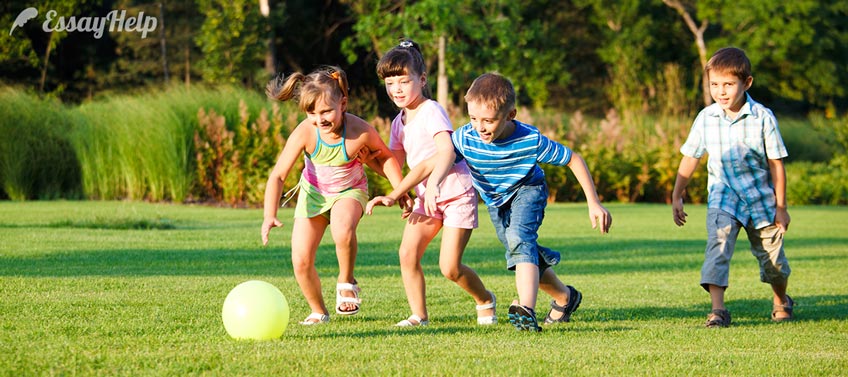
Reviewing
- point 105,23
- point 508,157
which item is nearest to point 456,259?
point 508,157

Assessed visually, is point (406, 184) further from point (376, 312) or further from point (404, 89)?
point (376, 312)

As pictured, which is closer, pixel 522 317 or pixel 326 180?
pixel 522 317

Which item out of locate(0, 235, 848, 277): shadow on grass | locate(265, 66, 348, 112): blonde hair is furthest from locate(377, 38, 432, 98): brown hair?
locate(0, 235, 848, 277): shadow on grass

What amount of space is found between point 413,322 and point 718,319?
193cm

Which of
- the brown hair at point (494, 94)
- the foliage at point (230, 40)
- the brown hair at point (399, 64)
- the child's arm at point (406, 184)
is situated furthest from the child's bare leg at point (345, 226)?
the foliage at point (230, 40)

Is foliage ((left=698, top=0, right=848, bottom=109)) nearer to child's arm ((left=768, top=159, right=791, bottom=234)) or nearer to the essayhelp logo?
the essayhelp logo

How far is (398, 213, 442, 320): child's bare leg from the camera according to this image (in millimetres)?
6281

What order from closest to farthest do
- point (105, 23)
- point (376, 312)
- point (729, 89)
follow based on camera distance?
1. point (729, 89)
2. point (376, 312)
3. point (105, 23)

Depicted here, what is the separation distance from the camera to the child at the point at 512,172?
596cm

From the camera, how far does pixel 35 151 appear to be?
65.1ft

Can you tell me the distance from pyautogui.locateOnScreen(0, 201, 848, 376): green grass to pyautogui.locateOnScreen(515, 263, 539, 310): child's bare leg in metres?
0.21

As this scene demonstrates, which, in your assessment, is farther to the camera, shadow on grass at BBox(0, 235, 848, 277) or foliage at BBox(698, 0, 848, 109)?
foliage at BBox(698, 0, 848, 109)

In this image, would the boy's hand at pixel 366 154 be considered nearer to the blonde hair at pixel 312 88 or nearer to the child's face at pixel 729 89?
the blonde hair at pixel 312 88

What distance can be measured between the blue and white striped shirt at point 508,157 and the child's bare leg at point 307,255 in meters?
0.98
